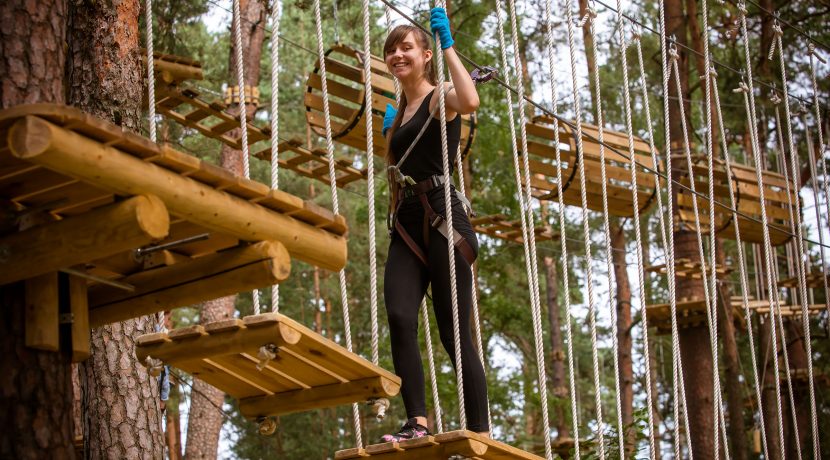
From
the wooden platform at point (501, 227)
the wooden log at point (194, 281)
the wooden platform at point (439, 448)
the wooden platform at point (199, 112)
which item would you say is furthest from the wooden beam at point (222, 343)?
the wooden platform at point (501, 227)

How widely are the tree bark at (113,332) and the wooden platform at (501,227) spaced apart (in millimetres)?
3204

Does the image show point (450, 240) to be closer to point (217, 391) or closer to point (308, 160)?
point (308, 160)

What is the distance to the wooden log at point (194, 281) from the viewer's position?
2.39 metres

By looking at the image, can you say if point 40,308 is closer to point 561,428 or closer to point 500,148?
point 500,148

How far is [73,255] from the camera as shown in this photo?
7.09 feet

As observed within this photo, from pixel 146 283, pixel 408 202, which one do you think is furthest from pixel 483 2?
pixel 146 283

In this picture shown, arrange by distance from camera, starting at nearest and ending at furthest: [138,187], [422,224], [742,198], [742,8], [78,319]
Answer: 1. [138,187]
2. [78,319]
3. [422,224]
4. [742,8]
5. [742,198]

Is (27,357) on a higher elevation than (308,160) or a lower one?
lower

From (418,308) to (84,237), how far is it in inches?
50.4

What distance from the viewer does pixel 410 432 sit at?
10.2ft

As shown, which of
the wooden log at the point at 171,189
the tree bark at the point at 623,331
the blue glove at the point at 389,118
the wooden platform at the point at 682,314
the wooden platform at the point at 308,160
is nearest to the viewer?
the wooden log at the point at 171,189

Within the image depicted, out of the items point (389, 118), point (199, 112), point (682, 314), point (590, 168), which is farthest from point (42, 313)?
point (682, 314)

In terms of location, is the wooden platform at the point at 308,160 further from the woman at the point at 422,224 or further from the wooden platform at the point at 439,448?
the wooden platform at the point at 439,448

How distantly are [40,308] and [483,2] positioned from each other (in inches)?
364
